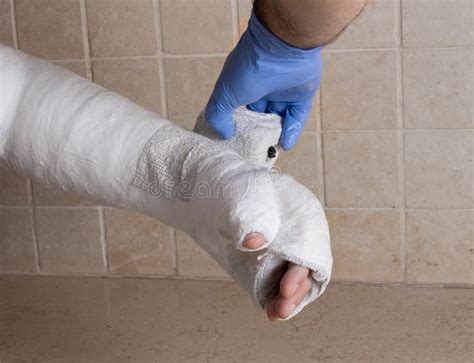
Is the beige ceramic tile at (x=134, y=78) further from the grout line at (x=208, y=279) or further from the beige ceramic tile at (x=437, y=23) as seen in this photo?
the beige ceramic tile at (x=437, y=23)

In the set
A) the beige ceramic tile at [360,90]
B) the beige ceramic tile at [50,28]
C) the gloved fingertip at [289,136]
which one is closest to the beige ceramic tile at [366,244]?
the beige ceramic tile at [360,90]

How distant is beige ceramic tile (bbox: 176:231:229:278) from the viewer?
1665 millimetres

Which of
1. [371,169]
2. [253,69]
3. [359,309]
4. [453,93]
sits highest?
[253,69]

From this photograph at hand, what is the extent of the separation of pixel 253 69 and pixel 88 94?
0.21 metres

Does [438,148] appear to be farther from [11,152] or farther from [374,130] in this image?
[11,152]

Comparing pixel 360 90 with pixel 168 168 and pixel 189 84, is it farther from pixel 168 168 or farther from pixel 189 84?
pixel 168 168

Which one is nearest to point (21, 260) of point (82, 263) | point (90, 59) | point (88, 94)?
point (82, 263)

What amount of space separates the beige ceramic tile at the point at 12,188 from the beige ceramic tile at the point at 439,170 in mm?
873

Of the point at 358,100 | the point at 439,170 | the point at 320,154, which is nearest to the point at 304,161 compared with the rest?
the point at 320,154

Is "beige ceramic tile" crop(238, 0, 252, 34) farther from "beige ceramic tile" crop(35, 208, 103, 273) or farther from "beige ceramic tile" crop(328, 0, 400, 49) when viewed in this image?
"beige ceramic tile" crop(35, 208, 103, 273)

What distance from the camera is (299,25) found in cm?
82

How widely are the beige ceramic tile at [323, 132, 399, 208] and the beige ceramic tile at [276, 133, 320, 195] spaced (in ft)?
0.08

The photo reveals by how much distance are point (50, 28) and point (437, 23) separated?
814 mm

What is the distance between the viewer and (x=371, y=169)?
5.04 feet
